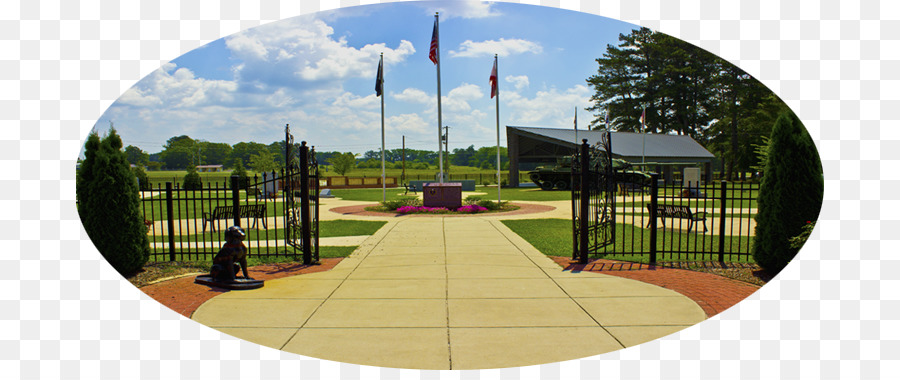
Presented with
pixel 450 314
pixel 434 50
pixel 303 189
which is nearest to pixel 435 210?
pixel 434 50

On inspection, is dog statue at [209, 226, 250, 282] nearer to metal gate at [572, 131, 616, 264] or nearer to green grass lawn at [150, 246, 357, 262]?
green grass lawn at [150, 246, 357, 262]

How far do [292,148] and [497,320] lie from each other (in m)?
5.33

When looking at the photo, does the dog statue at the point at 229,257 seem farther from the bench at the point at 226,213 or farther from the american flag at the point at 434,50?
the american flag at the point at 434,50

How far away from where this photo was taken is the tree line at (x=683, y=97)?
4000 centimetres

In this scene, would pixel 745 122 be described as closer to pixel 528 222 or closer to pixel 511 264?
pixel 528 222

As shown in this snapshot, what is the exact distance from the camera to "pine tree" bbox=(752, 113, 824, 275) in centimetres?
648

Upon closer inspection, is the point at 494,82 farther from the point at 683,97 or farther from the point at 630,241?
the point at 683,97

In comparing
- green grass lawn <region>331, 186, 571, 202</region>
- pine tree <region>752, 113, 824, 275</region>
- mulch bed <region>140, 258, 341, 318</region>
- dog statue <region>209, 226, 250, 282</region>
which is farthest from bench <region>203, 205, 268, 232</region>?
green grass lawn <region>331, 186, 571, 202</region>

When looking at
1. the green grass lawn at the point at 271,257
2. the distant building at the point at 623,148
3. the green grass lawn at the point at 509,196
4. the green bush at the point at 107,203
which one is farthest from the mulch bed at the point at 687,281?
the distant building at the point at 623,148

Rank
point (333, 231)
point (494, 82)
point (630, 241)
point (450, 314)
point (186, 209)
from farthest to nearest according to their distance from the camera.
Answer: point (494, 82) → point (333, 231) → point (186, 209) → point (630, 241) → point (450, 314)

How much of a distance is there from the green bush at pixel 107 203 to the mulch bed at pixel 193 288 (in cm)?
75

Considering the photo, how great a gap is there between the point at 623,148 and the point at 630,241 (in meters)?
31.2

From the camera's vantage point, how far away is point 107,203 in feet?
21.4

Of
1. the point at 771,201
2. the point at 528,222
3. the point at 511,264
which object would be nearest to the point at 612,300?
the point at 511,264
